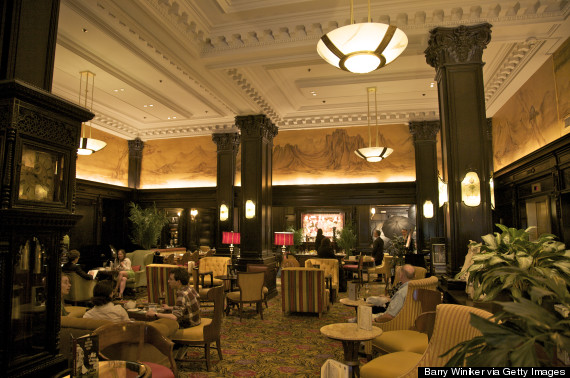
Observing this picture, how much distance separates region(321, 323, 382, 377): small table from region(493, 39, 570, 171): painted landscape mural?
17.6 ft

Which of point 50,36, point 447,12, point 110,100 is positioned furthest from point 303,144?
point 50,36

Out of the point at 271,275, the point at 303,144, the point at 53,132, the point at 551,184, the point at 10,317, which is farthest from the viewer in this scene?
the point at 303,144

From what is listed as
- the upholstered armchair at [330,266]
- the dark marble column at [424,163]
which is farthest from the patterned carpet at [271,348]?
the dark marble column at [424,163]

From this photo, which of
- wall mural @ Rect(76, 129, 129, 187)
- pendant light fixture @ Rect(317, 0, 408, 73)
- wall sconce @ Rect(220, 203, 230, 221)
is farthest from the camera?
wall sconce @ Rect(220, 203, 230, 221)

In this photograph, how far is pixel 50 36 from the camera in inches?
108

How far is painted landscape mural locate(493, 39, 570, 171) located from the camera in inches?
267

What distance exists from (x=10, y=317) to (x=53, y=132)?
3.53 feet

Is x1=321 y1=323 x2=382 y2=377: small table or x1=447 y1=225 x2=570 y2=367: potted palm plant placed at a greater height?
x1=447 y1=225 x2=570 y2=367: potted palm plant

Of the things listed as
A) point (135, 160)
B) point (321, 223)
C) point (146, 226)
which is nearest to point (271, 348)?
point (146, 226)

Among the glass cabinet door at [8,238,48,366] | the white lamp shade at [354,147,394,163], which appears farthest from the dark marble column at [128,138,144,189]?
the glass cabinet door at [8,238,48,366]

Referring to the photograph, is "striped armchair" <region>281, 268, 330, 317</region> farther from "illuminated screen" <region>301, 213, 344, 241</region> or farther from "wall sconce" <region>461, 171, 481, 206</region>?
"illuminated screen" <region>301, 213, 344, 241</region>

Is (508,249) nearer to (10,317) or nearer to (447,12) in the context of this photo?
(10,317)

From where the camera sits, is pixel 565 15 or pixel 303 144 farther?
pixel 303 144

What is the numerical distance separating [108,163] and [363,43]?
1136cm
